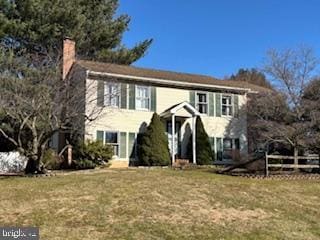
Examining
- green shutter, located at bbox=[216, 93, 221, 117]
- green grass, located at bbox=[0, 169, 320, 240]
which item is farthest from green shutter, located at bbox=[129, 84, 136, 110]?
green grass, located at bbox=[0, 169, 320, 240]

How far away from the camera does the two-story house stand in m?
27.6

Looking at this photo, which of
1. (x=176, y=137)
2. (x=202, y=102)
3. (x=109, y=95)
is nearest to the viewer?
(x=109, y=95)

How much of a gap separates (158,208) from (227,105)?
1871 centimetres

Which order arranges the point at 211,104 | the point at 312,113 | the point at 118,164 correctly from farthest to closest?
the point at 211,104 < the point at 118,164 < the point at 312,113

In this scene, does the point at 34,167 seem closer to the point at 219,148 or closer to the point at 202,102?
the point at 202,102

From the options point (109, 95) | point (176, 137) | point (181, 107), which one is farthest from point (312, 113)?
point (109, 95)

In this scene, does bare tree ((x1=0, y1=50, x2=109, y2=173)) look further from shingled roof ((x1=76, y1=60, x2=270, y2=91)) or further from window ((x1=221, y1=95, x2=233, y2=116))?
window ((x1=221, y1=95, x2=233, y2=116))

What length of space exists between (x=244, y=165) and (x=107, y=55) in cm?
1754

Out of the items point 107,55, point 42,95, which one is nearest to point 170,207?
point 42,95

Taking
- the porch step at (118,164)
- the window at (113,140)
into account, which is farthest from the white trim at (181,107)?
the porch step at (118,164)

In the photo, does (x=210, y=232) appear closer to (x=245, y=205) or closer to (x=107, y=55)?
(x=245, y=205)

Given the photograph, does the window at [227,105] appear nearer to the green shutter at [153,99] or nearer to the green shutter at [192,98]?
the green shutter at [192,98]

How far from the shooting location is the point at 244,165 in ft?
82.2

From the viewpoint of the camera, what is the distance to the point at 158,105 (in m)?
29.7
